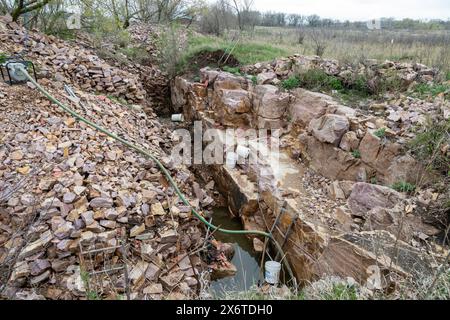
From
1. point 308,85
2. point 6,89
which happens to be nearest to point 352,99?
point 308,85

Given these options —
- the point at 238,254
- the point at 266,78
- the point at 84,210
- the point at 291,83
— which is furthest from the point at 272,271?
the point at 266,78

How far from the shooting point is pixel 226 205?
533 cm

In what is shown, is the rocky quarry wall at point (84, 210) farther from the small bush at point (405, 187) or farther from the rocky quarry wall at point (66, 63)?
the small bush at point (405, 187)

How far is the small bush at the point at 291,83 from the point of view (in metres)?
5.91

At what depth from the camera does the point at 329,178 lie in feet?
14.8

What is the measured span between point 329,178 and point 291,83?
8.01ft

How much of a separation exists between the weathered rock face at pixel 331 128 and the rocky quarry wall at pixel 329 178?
0.6 inches

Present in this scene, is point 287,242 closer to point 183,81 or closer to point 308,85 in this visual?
point 308,85

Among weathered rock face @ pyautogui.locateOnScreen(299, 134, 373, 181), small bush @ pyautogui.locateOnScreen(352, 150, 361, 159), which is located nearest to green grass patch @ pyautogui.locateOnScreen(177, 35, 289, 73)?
weathered rock face @ pyautogui.locateOnScreen(299, 134, 373, 181)

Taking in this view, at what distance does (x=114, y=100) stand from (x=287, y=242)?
4.27 meters

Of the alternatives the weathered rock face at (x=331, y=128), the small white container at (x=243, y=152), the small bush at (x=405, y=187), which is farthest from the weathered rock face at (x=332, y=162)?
the small white container at (x=243, y=152)

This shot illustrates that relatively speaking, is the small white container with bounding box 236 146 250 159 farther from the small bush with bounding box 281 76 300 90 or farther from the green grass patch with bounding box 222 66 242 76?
the green grass patch with bounding box 222 66 242 76

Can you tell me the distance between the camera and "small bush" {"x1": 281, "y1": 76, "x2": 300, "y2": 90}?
5906 mm

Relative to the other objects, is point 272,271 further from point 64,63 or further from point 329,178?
point 64,63
